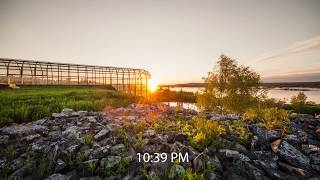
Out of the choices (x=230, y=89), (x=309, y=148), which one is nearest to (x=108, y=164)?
(x=309, y=148)

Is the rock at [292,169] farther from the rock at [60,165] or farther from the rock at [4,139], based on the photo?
the rock at [4,139]

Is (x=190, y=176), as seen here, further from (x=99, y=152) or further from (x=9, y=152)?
(x=9, y=152)

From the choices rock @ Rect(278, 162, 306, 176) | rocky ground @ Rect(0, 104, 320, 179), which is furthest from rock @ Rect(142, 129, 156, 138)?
rock @ Rect(278, 162, 306, 176)

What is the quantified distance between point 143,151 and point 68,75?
3192cm

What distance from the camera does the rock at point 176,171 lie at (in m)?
5.86

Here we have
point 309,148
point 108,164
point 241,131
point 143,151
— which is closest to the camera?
point 108,164

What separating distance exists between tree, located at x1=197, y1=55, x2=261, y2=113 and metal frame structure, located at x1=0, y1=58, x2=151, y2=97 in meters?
13.5

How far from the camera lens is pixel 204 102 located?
26281mm

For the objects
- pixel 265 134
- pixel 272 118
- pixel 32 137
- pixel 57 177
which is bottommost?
pixel 57 177

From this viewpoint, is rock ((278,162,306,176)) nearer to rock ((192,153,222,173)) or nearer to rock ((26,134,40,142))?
rock ((192,153,222,173))

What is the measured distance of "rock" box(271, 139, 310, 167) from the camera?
659 cm

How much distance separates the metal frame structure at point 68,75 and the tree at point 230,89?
13542mm

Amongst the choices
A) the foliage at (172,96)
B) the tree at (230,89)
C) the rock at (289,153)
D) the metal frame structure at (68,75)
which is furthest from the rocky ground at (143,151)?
the foliage at (172,96)

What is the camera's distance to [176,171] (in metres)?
5.99
